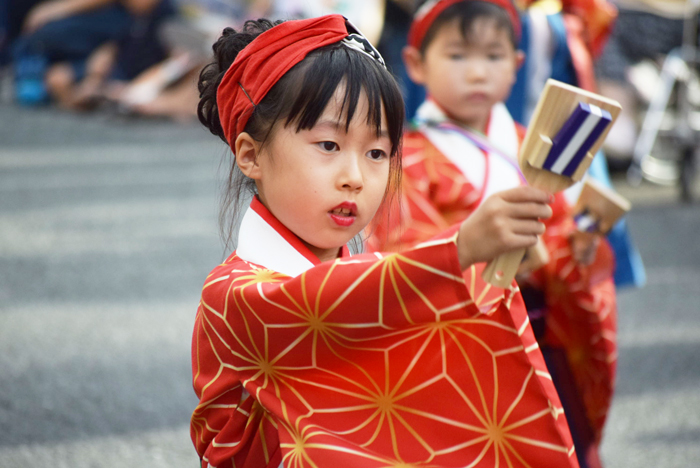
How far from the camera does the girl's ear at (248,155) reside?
1198mm

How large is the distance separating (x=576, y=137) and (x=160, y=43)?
23.0 ft

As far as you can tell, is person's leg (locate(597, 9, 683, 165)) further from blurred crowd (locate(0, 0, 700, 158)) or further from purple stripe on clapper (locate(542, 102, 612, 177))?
purple stripe on clapper (locate(542, 102, 612, 177))

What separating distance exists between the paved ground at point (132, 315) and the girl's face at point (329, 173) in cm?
117

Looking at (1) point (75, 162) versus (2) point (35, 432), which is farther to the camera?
(1) point (75, 162)

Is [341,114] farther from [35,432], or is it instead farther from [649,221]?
[649,221]

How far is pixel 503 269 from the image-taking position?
948 mm

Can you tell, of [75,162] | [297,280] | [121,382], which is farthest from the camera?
[75,162]

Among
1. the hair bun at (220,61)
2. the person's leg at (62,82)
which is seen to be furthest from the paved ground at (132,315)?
the person's leg at (62,82)

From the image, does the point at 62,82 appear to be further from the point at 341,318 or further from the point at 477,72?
the point at 341,318

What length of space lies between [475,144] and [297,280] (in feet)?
3.07

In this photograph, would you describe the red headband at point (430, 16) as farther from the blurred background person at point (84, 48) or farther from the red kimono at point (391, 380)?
the blurred background person at point (84, 48)

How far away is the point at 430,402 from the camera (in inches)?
42.8

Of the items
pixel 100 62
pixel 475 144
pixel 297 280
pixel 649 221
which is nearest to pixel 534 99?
pixel 475 144

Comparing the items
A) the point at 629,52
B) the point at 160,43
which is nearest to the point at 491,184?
the point at 629,52
